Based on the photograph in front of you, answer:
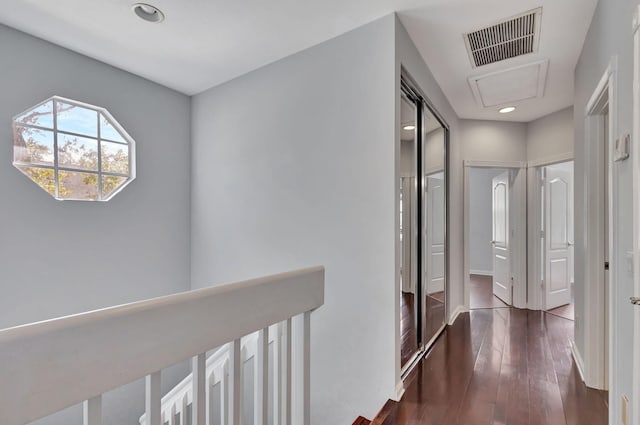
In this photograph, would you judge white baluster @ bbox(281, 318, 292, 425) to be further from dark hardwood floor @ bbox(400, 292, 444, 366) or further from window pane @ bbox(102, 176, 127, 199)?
window pane @ bbox(102, 176, 127, 199)

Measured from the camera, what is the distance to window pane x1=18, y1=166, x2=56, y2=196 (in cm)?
258

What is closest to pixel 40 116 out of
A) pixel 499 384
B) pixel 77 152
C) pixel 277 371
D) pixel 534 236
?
pixel 77 152

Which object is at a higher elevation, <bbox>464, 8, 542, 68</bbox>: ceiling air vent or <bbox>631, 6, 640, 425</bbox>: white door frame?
<bbox>464, 8, 542, 68</bbox>: ceiling air vent

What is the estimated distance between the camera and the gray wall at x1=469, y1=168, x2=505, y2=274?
23.3 feet

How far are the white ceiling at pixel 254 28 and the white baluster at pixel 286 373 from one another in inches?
80.8

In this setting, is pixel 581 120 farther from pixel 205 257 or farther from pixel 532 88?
pixel 205 257

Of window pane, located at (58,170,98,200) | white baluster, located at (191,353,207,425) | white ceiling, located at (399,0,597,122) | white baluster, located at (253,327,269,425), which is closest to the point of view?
white baluster, located at (191,353,207,425)

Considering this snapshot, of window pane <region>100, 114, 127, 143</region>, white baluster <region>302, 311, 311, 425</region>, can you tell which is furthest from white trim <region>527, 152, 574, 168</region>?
window pane <region>100, 114, 127, 143</region>

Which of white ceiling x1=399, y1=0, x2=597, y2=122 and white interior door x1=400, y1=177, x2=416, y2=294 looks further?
white interior door x1=400, y1=177, x2=416, y2=294

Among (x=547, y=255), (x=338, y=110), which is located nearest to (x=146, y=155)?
(x=338, y=110)

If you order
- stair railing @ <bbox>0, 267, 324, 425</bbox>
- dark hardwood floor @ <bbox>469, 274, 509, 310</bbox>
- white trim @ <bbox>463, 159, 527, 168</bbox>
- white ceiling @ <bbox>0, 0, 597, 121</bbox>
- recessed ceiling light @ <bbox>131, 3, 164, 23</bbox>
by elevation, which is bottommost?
dark hardwood floor @ <bbox>469, 274, 509, 310</bbox>

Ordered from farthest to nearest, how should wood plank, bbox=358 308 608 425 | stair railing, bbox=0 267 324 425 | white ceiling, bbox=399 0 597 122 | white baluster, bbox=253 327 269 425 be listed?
white ceiling, bbox=399 0 597 122 < wood plank, bbox=358 308 608 425 < white baluster, bbox=253 327 269 425 < stair railing, bbox=0 267 324 425

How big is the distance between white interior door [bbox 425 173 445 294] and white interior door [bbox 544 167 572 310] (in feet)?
5.52

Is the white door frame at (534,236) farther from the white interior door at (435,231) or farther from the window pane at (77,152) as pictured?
the window pane at (77,152)
